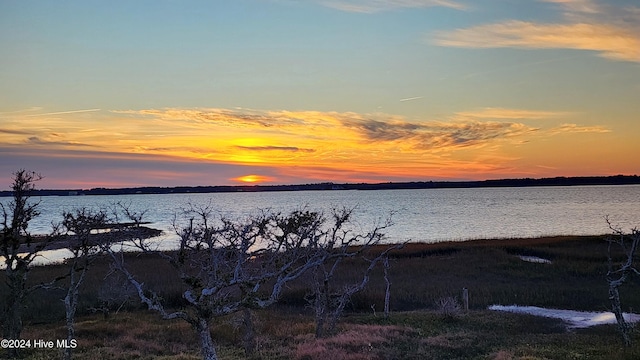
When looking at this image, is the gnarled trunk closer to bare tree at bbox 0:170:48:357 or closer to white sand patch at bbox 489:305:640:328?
bare tree at bbox 0:170:48:357

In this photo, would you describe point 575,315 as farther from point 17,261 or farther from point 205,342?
point 17,261

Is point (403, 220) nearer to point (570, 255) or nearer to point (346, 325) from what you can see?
A: point (570, 255)

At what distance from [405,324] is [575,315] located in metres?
11.5

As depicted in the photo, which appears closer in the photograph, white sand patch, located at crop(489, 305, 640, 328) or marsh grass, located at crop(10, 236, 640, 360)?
marsh grass, located at crop(10, 236, 640, 360)

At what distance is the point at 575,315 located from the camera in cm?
2994

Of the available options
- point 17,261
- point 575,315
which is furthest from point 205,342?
point 575,315

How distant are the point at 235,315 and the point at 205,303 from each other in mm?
14470

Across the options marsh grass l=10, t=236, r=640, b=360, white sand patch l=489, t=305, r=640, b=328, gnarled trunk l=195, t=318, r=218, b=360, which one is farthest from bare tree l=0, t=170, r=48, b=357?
white sand patch l=489, t=305, r=640, b=328

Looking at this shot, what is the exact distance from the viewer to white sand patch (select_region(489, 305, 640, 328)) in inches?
1084

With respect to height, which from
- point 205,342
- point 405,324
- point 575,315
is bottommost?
point 575,315

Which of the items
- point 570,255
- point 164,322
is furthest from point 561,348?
point 570,255

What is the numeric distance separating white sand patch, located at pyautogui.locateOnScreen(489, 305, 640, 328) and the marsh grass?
847 millimetres

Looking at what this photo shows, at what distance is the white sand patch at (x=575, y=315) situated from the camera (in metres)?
27.5

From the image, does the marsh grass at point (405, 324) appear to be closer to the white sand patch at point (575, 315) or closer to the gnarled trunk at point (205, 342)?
the white sand patch at point (575, 315)
